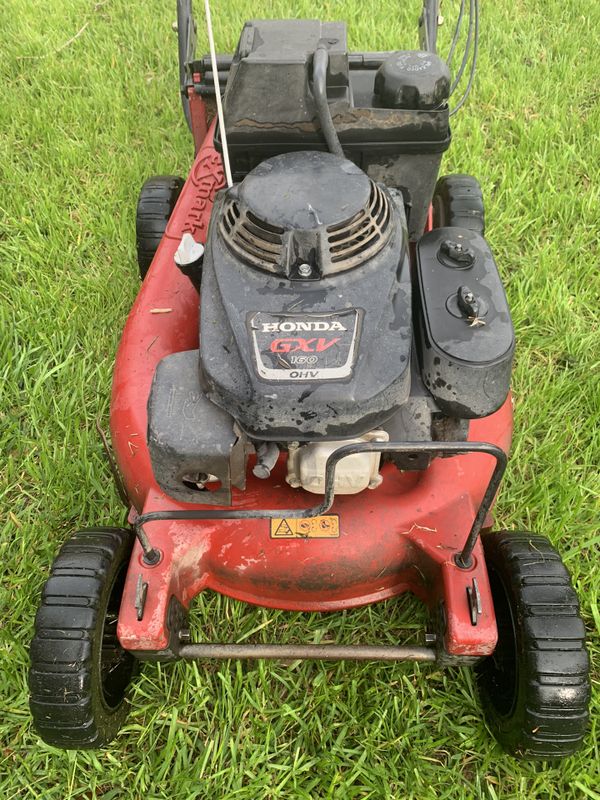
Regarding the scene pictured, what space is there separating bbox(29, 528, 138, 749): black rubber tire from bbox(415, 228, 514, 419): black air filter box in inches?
31.7

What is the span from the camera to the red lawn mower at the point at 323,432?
1.31 m

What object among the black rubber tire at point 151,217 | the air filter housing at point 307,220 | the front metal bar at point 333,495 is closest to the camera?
the front metal bar at point 333,495

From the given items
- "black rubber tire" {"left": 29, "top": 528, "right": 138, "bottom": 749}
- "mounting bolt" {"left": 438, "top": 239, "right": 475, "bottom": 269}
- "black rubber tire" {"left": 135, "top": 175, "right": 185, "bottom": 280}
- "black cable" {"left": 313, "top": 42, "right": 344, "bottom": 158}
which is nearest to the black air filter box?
"mounting bolt" {"left": 438, "top": 239, "right": 475, "bottom": 269}

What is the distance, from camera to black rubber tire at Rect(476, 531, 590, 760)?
1396 mm

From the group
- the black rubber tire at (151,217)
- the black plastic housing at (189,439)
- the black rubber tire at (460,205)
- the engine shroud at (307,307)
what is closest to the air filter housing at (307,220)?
the engine shroud at (307,307)

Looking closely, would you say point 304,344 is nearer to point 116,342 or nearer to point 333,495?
point 333,495

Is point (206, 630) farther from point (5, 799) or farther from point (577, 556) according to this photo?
point (577, 556)

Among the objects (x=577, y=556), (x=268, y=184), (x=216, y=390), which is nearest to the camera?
(x=216, y=390)

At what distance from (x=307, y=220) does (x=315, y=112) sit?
38 cm

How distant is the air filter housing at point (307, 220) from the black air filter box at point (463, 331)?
147 mm

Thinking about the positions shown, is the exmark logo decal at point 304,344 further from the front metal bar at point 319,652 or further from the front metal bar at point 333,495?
the front metal bar at point 319,652

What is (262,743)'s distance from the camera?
1623 mm

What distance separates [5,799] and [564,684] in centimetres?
120

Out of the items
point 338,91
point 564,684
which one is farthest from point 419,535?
point 338,91
